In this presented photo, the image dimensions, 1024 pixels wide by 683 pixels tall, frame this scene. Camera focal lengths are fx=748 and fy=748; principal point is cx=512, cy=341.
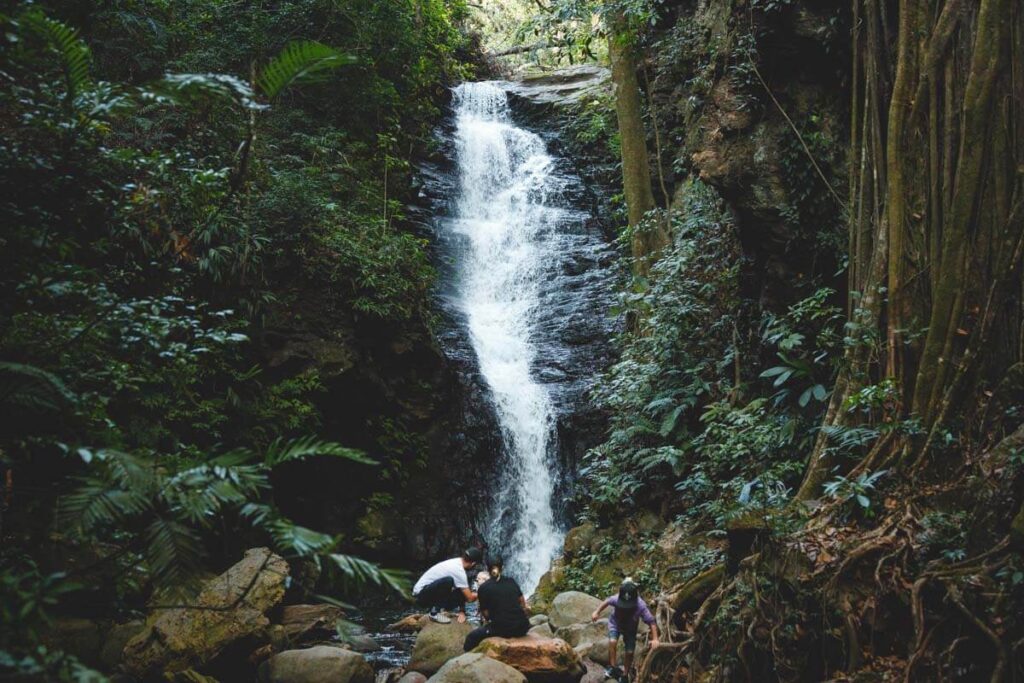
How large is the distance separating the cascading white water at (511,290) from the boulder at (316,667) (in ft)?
16.6

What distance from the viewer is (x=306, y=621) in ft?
28.1

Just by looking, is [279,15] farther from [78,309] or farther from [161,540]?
[161,540]

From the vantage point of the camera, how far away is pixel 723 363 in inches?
355

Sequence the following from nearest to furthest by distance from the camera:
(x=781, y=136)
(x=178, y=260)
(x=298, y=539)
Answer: (x=298, y=539) → (x=178, y=260) → (x=781, y=136)

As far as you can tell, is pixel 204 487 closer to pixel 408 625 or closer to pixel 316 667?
pixel 316 667

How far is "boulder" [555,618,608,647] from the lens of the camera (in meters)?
8.02

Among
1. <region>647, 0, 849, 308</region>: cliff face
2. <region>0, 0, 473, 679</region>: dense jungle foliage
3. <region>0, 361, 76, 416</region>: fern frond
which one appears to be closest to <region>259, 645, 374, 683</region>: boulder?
<region>0, 0, 473, 679</region>: dense jungle foliage

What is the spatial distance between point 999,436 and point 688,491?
4140 millimetres

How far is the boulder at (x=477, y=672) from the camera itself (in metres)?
6.00

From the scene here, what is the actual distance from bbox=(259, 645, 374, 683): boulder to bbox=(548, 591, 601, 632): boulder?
7.79 ft

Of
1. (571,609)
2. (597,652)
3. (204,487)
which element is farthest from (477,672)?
(204,487)

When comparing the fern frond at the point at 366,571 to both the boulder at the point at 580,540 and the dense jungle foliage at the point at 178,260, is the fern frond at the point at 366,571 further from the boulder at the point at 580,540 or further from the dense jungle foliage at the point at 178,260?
the boulder at the point at 580,540

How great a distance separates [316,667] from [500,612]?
1.76m

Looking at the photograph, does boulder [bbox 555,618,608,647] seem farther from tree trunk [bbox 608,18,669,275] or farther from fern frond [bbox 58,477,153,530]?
fern frond [bbox 58,477,153,530]
